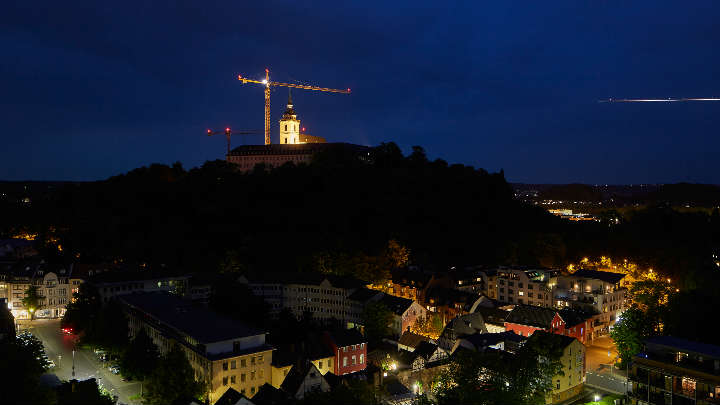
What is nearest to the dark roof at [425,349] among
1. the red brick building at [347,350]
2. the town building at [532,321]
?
the red brick building at [347,350]

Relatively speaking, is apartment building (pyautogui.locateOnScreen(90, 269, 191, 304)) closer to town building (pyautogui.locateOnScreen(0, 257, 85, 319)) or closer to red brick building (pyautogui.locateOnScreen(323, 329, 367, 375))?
town building (pyautogui.locateOnScreen(0, 257, 85, 319))

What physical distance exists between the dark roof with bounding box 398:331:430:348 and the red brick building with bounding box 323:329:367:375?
2.72 metres

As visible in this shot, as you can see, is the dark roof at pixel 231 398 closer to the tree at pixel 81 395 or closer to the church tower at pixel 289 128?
the tree at pixel 81 395

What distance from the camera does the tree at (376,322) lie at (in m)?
29.7

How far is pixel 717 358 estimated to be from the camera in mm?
19312

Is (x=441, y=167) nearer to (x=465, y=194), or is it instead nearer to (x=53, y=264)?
(x=465, y=194)

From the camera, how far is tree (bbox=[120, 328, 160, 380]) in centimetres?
2319

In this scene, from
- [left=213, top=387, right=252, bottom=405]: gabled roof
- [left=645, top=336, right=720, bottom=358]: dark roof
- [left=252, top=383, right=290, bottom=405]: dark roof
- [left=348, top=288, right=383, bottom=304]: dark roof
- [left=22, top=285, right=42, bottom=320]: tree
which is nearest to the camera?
[left=213, top=387, right=252, bottom=405]: gabled roof

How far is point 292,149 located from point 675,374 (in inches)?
2022

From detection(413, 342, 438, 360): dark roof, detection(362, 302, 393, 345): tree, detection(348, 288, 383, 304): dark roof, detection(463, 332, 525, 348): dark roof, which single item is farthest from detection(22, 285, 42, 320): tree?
detection(463, 332, 525, 348): dark roof

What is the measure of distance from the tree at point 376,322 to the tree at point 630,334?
38.9 feet

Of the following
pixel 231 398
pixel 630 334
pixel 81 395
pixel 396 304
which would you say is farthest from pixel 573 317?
pixel 81 395

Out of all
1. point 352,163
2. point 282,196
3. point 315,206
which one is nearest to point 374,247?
point 315,206

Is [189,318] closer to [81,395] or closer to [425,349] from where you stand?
[81,395]
